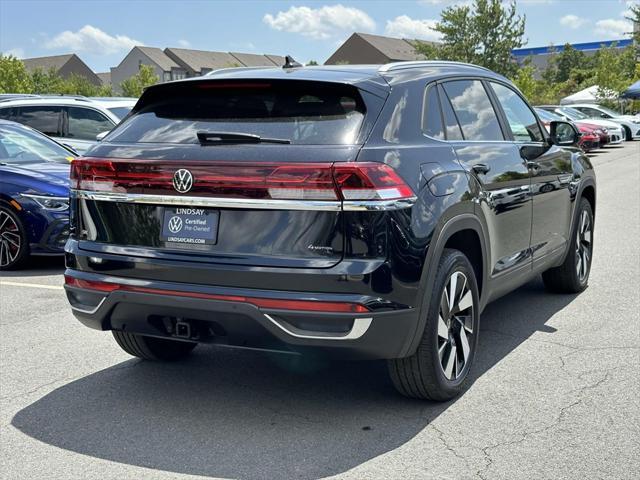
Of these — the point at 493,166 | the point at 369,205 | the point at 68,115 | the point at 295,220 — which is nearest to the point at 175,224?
the point at 295,220

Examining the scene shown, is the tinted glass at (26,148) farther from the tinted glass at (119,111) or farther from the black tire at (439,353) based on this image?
the black tire at (439,353)

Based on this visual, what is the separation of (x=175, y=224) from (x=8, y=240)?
5.13 meters

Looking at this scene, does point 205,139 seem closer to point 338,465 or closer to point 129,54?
point 338,465

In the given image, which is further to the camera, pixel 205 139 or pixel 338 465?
pixel 205 139

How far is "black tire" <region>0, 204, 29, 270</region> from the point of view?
8.52m

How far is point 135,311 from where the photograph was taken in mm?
4191

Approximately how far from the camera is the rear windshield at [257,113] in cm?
400

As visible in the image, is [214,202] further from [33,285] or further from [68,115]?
[68,115]

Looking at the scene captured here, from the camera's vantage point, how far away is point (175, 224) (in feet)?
13.4

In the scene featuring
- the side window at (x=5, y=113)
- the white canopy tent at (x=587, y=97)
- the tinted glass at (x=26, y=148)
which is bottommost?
the tinted glass at (x=26, y=148)

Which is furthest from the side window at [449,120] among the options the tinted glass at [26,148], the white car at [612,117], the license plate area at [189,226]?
the white car at [612,117]

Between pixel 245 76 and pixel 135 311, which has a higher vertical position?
pixel 245 76

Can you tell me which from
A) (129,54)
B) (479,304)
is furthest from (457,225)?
(129,54)

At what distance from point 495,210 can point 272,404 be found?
5.63 feet
